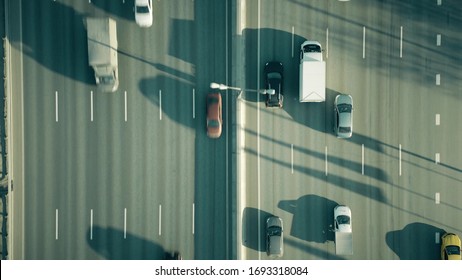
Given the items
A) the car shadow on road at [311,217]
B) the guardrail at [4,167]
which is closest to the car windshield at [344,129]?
the car shadow on road at [311,217]

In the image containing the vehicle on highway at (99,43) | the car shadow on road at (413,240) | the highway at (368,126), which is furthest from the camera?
the car shadow on road at (413,240)

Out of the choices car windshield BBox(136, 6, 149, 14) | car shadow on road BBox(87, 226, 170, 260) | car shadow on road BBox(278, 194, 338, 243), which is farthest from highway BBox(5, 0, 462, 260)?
car windshield BBox(136, 6, 149, 14)

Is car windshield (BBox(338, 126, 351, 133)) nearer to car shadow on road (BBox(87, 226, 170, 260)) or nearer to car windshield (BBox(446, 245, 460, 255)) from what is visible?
car windshield (BBox(446, 245, 460, 255))

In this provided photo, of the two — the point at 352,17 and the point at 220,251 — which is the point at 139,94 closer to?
the point at 220,251

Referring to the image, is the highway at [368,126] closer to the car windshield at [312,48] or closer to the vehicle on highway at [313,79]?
the car windshield at [312,48]

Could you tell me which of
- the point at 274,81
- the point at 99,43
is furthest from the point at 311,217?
the point at 99,43

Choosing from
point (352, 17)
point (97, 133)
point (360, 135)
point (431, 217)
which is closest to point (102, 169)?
point (97, 133)

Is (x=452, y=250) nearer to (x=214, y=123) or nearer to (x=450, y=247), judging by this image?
(x=450, y=247)
